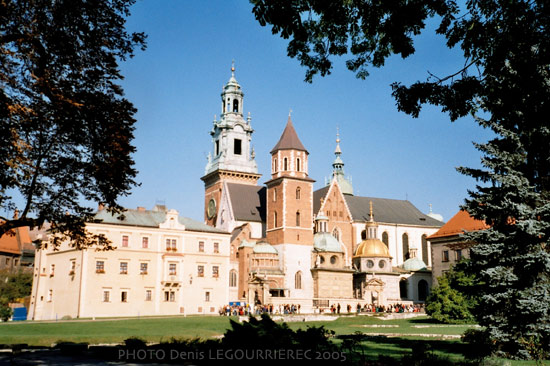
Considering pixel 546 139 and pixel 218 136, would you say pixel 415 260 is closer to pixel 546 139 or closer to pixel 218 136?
pixel 218 136

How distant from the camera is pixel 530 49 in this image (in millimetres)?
10250

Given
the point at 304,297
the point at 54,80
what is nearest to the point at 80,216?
the point at 54,80

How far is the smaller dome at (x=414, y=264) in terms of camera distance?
7369 cm

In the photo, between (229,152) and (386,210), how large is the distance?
2596cm

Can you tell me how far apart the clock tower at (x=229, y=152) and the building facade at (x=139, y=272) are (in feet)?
80.1

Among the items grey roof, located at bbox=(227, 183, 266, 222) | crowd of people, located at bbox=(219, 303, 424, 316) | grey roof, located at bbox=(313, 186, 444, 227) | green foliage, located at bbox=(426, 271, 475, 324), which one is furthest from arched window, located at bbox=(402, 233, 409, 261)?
green foliage, located at bbox=(426, 271, 475, 324)

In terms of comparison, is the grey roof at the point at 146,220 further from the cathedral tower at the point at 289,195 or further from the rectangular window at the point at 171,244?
the cathedral tower at the point at 289,195

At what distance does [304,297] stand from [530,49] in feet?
171

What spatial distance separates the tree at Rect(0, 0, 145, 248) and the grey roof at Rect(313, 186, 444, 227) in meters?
63.0

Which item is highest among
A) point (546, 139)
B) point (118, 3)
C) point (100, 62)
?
point (118, 3)

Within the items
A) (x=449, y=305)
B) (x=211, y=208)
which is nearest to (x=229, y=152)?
(x=211, y=208)

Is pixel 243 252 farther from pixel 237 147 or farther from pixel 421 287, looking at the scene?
pixel 237 147

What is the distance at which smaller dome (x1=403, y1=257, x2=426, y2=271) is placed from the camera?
7369cm

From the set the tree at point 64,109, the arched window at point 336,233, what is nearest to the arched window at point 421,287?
the arched window at point 336,233
